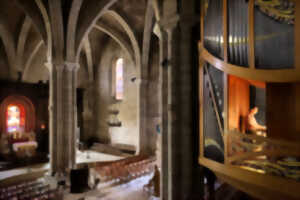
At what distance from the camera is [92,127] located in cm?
1870

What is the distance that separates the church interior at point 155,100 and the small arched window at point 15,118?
0.23 ft

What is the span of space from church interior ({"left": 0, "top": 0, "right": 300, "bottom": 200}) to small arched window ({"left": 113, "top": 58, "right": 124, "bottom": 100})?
133mm

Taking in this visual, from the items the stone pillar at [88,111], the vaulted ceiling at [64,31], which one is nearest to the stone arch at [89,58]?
the vaulted ceiling at [64,31]

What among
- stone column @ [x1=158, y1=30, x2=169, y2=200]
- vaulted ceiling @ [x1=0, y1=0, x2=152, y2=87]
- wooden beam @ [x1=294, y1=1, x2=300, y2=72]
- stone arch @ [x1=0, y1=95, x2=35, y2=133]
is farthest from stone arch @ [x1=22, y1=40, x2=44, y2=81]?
wooden beam @ [x1=294, y1=1, x2=300, y2=72]

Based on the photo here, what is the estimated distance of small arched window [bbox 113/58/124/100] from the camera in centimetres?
1698

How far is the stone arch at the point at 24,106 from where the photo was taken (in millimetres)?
14695

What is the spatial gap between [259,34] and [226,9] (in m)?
0.78

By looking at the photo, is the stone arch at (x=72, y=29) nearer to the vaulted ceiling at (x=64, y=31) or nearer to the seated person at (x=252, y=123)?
the vaulted ceiling at (x=64, y=31)

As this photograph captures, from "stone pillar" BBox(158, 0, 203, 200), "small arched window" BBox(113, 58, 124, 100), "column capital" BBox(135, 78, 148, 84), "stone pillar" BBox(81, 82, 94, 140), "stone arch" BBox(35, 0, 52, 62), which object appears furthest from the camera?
"stone pillar" BBox(81, 82, 94, 140)

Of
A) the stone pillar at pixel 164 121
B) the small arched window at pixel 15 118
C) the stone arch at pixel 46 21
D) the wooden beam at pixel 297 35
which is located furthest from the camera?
the small arched window at pixel 15 118

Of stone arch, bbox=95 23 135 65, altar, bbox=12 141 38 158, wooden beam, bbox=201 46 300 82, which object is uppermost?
stone arch, bbox=95 23 135 65

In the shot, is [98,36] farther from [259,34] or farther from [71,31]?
[259,34]

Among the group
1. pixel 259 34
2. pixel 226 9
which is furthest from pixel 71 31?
pixel 259 34

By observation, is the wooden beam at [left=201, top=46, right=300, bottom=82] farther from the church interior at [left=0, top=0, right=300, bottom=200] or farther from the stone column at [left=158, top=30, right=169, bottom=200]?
the stone column at [left=158, top=30, right=169, bottom=200]
